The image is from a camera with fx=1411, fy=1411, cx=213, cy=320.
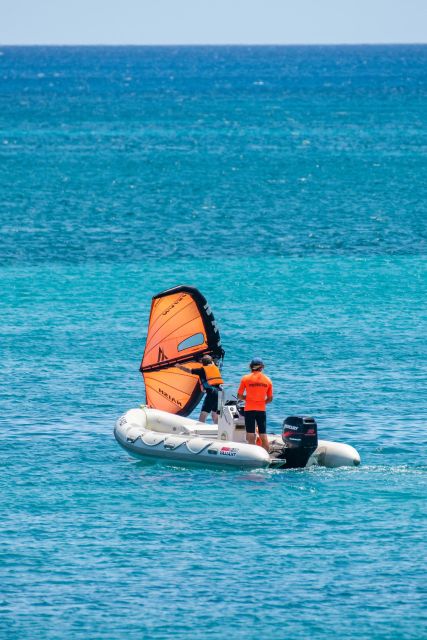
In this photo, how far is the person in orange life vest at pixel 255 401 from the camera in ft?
90.4

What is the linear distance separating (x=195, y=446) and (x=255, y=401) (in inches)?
58.2

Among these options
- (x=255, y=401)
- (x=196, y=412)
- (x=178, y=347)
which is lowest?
(x=196, y=412)

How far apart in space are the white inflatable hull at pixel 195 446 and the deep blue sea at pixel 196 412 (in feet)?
0.96

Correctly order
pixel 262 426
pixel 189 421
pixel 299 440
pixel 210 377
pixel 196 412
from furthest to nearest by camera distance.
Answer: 1. pixel 196 412
2. pixel 210 377
3. pixel 189 421
4. pixel 262 426
5. pixel 299 440

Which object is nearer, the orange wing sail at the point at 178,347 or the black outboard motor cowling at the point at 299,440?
the black outboard motor cowling at the point at 299,440

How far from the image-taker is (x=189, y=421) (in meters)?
29.3

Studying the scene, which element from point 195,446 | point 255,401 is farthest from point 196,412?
point 255,401

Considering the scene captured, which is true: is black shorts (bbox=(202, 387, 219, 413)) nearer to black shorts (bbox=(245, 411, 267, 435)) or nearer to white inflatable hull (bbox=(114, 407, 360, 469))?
white inflatable hull (bbox=(114, 407, 360, 469))

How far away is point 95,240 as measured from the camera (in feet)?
204

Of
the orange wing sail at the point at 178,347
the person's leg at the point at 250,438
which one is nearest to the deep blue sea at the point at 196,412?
the person's leg at the point at 250,438

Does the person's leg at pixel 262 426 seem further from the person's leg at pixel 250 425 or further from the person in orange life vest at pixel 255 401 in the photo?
the person's leg at pixel 250 425

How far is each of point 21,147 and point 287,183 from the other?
1187 inches

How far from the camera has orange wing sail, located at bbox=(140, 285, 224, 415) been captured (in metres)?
31.1

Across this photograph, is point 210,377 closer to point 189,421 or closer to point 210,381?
point 210,381
